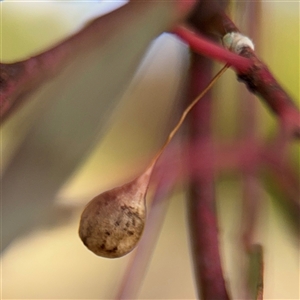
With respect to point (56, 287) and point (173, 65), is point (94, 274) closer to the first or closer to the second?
point (56, 287)

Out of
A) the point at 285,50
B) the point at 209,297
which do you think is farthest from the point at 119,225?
the point at 285,50

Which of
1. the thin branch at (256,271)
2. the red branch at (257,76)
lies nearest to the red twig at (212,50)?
the red branch at (257,76)

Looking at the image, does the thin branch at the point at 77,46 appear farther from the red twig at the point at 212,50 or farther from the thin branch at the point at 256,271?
the thin branch at the point at 256,271

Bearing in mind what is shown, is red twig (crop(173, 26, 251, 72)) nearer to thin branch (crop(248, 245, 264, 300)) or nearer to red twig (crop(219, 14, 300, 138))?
red twig (crop(219, 14, 300, 138))

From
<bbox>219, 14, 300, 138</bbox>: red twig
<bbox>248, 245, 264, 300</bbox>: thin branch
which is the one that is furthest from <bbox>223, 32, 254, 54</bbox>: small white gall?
<bbox>248, 245, 264, 300</bbox>: thin branch

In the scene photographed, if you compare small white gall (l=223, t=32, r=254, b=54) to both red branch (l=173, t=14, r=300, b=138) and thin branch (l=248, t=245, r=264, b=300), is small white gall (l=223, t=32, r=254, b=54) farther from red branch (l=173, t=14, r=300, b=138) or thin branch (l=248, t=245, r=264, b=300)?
thin branch (l=248, t=245, r=264, b=300)

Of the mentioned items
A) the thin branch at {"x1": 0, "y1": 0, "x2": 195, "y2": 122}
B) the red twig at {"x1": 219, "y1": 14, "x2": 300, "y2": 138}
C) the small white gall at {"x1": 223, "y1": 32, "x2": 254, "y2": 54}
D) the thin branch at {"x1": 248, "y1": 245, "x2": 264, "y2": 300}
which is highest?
the thin branch at {"x1": 0, "y1": 0, "x2": 195, "y2": 122}

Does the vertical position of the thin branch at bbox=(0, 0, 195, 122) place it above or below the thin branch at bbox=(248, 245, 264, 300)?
above
